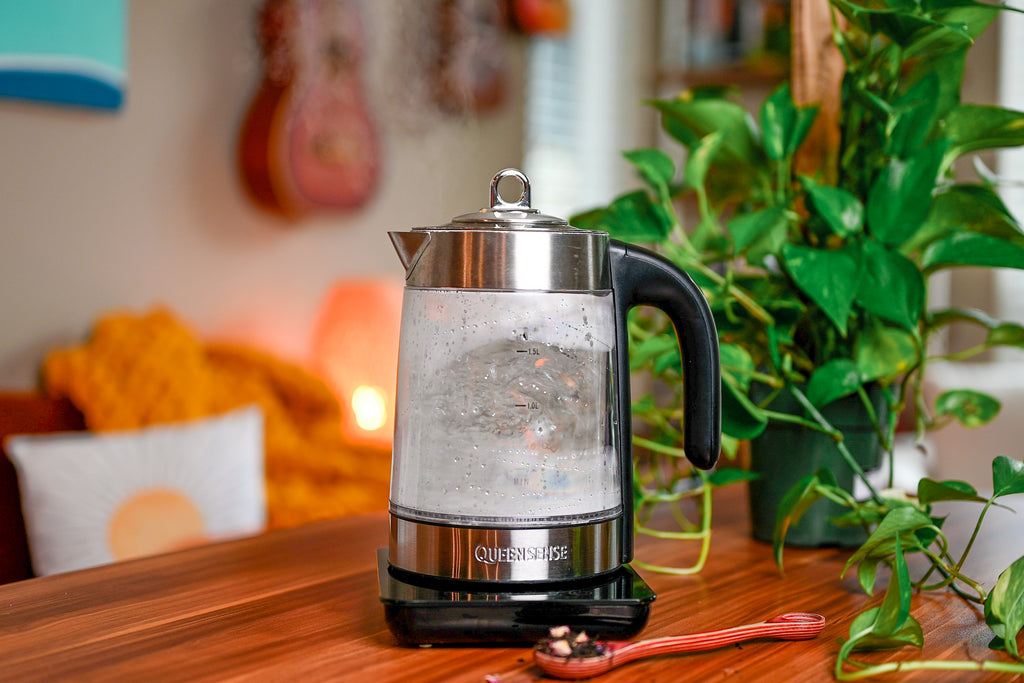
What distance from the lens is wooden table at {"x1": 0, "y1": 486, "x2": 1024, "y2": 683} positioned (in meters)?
0.54

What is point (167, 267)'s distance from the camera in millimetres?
2180

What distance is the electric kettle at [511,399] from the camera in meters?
0.59

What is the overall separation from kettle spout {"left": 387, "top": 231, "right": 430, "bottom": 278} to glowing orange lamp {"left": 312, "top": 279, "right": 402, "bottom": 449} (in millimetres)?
1718

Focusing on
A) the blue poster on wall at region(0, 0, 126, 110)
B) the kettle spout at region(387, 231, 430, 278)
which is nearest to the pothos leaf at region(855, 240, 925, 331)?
the kettle spout at region(387, 231, 430, 278)

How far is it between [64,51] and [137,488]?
0.88 m

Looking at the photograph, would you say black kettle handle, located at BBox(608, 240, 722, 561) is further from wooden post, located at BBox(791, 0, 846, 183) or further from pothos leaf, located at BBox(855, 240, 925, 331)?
wooden post, located at BBox(791, 0, 846, 183)

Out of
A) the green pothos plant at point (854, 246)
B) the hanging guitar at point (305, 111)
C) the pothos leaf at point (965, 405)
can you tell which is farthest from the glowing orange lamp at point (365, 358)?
the pothos leaf at point (965, 405)

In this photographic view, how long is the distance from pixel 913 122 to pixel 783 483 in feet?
1.03

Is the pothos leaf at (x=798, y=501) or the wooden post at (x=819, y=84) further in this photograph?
the wooden post at (x=819, y=84)

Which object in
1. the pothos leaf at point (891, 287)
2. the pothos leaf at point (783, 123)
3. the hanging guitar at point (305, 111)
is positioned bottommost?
the pothos leaf at point (891, 287)

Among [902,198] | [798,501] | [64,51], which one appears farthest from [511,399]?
[64,51]

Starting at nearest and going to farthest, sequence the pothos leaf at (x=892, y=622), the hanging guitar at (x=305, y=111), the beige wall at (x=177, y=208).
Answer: the pothos leaf at (x=892, y=622), the beige wall at (x=177, y=208), the hanging guitar at (x=305, y=111)

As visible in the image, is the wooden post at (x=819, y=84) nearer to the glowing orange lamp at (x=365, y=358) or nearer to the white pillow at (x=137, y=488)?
the white pillow at (x=137, y=488)

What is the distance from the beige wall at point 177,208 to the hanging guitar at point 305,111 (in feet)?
0.17
